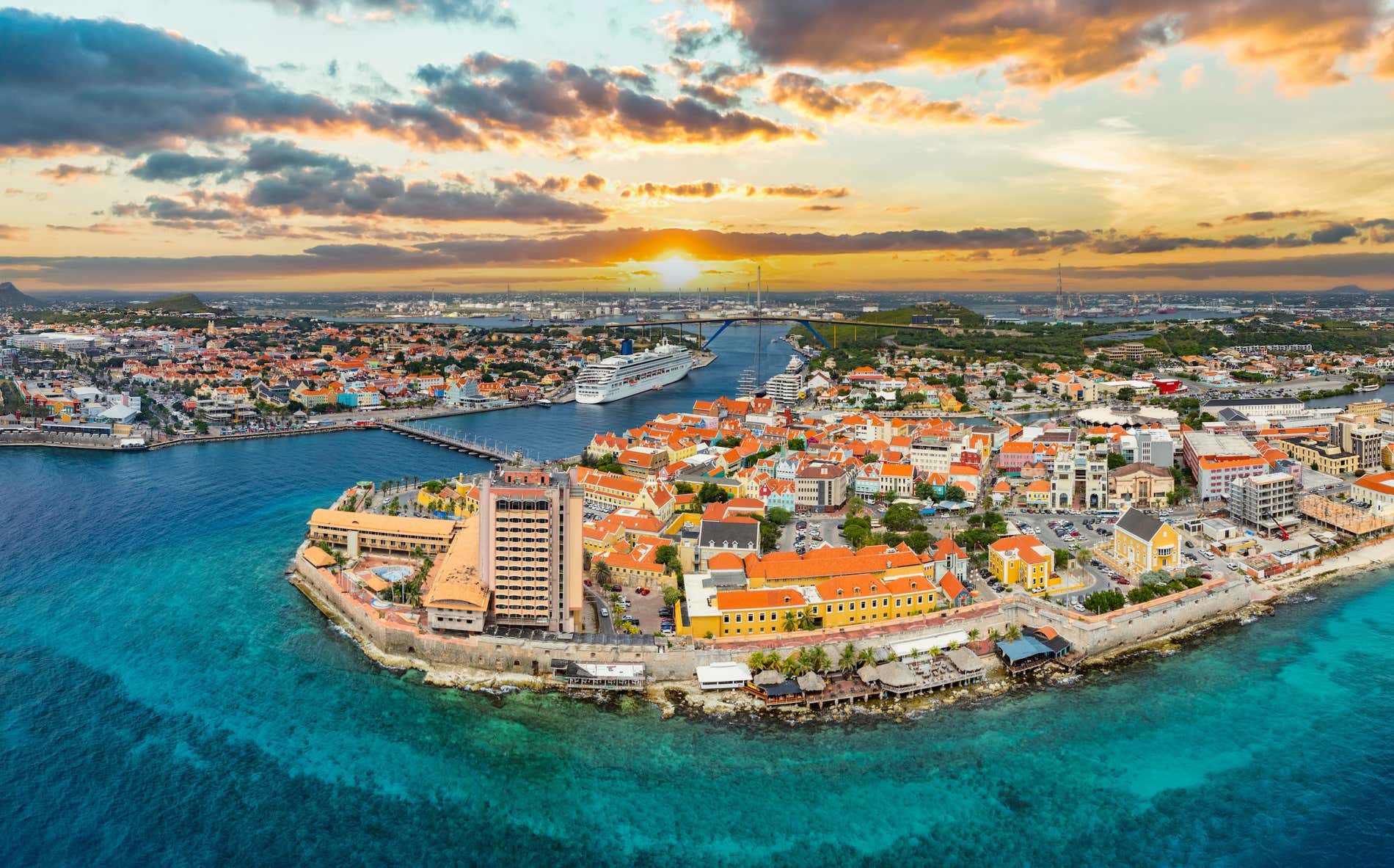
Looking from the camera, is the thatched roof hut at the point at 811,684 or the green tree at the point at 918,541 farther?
the green tree at the point at 918,541

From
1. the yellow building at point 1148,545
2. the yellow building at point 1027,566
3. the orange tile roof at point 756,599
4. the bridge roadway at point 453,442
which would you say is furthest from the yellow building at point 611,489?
the yellow building at point 1148,545

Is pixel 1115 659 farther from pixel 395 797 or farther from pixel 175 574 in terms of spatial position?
pixel 175 574

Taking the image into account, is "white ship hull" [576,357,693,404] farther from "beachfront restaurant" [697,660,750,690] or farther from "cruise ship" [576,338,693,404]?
→ "beachfront restaurant" [697,660,750,690]

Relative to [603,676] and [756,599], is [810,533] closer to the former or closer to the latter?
[756,599]

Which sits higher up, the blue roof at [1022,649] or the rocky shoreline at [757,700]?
the blue roof at [1022,649]

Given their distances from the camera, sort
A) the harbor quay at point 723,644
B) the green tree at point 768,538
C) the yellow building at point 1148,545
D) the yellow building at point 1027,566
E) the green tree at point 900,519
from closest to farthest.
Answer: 1. the harbor quay at point 723,644
2. the yellow building at point 1027,566
3. the yellow building at point 1148,545
4. the green tree at point 768,538
5. the green tree at point 900,519

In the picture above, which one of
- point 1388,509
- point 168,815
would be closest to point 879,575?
point 168,815

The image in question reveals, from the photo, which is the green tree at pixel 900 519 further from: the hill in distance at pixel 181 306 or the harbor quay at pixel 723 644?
the hill in distance at pixel 181 306

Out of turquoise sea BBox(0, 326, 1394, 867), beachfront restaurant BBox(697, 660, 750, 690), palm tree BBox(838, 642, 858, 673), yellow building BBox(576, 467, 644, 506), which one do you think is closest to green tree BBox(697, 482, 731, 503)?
yellow building BBox(576, 467, 644, 506)
